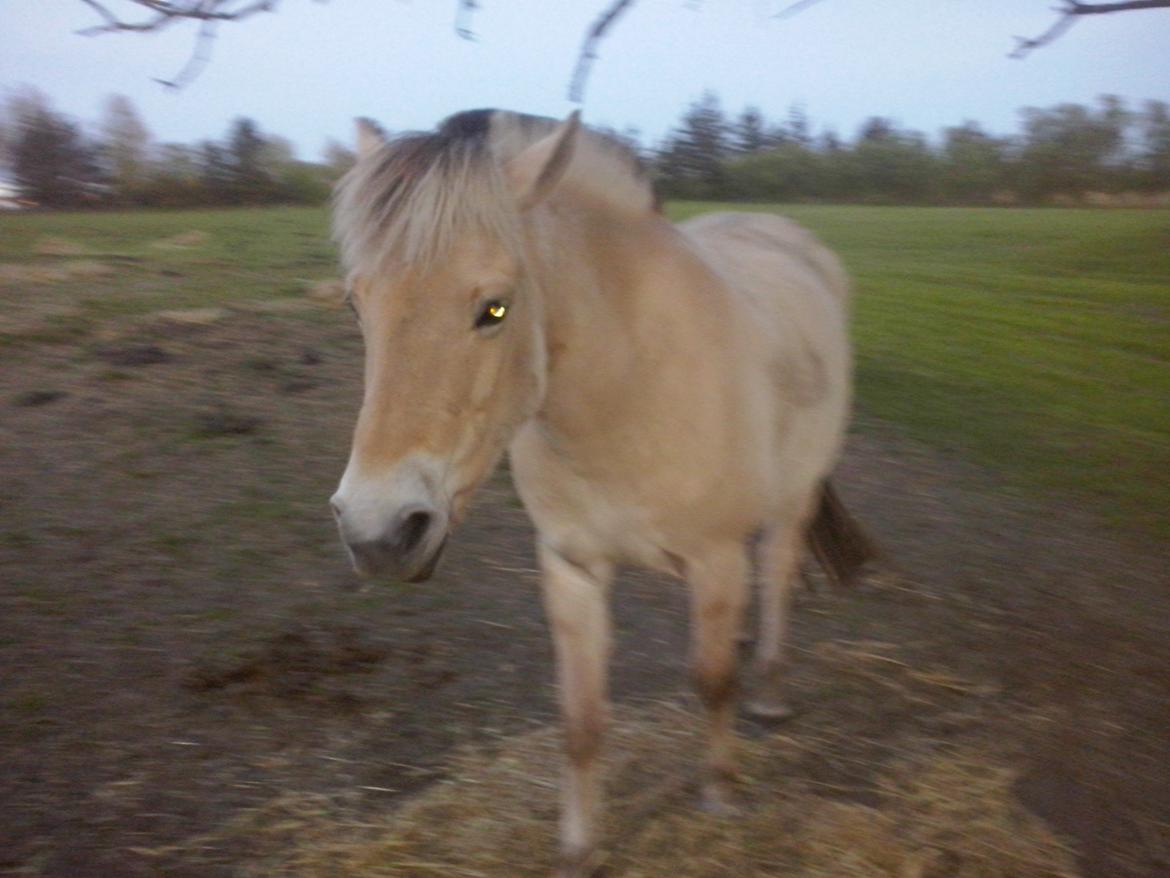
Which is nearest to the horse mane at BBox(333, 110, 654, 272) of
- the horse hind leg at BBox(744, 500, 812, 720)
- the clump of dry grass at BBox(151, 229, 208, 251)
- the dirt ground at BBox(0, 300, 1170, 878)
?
the dirt ground at BBox(0, 300, 1170, 878)

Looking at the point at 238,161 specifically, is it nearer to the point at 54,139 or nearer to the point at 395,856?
the point at 54,139

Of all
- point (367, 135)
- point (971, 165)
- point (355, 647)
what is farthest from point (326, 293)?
point (971, 165)

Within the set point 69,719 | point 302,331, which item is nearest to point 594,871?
point 69,719

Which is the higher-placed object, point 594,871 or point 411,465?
point 411,465

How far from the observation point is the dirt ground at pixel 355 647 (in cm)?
294

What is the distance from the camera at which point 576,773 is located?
110 inches

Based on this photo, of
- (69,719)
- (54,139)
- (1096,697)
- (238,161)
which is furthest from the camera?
(238,161)

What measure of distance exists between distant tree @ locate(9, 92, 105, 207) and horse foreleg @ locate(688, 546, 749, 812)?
1195 centimetres

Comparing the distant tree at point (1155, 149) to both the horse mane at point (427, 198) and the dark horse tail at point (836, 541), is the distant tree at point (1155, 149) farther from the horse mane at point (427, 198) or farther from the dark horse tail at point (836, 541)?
the horse mane at point (427, 198)

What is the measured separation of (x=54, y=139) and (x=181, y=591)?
10.3 meters

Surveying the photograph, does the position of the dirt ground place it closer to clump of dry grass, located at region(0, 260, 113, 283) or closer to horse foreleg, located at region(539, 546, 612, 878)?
horse foreleg, located at region(539, 546, 612, 878)

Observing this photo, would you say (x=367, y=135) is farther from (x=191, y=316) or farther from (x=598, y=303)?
(x=191, y=316)

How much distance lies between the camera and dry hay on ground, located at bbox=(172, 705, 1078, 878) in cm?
266

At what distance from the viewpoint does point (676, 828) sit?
9.33ft
